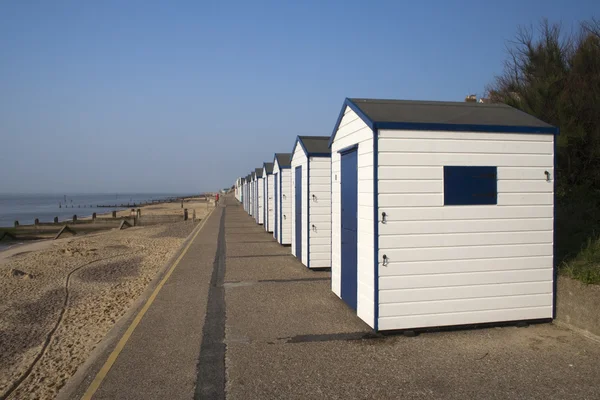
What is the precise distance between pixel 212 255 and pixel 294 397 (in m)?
9.32

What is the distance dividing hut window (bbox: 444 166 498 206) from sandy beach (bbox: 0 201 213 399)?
16.5ft

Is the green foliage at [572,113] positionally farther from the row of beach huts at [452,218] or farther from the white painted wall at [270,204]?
the white painted wall at [270,204]

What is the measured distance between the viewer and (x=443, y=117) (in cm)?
637

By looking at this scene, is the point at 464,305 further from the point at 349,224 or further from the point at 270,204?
the point at 270,204

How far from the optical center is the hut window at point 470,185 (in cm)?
606

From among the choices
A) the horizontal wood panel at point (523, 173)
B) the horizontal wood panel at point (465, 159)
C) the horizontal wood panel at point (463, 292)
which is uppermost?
the horizontal wood panel at point (465, 159)

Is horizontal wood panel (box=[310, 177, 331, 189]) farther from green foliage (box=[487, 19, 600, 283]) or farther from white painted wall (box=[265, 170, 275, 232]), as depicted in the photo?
white painted wall (box=[265, 170, 275, 232])

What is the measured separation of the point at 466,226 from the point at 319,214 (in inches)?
192

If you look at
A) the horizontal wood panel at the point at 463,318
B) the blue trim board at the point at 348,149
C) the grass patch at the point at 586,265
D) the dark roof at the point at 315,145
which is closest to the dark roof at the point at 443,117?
the blue trim board at the point at 348,149

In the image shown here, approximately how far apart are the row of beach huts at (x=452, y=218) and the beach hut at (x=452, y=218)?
0.04ft

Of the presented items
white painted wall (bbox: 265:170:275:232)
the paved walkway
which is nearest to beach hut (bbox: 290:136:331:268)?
the paved walkway

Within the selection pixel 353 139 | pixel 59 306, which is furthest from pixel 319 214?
pixel 59 306

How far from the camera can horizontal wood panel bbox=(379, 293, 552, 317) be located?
5.91 metres

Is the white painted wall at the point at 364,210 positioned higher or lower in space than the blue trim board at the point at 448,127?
lower
